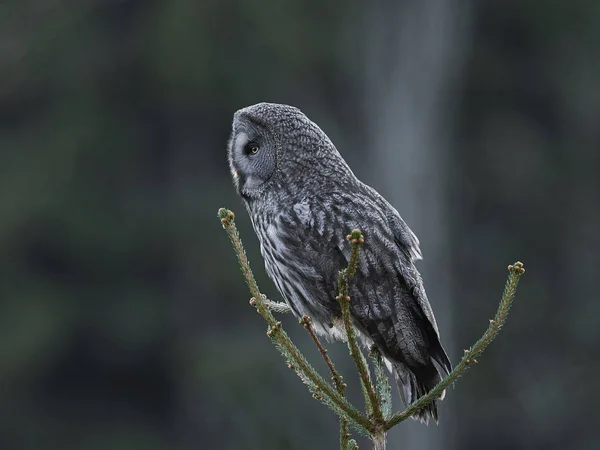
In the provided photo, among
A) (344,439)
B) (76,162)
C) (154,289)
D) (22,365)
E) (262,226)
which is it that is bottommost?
(22,365)

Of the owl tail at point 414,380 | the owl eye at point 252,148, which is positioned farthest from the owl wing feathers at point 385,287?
the owl eye at point 252,148

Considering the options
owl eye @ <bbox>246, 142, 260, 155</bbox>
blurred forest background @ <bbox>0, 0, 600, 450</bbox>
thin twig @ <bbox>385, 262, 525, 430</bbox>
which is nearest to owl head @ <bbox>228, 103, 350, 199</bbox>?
owl eye @ <bbox>246, 142, 260, 155</bbox>

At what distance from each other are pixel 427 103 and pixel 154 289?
513 centimetres

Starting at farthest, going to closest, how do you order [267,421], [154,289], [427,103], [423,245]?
[154,289], [267,421], [427,103], [423,245]

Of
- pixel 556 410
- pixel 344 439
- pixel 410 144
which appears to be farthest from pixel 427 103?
pixel 344 439

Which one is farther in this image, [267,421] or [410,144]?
[267,421]

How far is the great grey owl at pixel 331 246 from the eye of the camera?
3.48 metres

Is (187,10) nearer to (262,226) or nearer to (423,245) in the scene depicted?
(423,245)

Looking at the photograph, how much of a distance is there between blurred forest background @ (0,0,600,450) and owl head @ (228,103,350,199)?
8355 mm

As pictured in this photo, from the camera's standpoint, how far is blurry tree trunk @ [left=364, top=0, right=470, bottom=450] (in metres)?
10.4

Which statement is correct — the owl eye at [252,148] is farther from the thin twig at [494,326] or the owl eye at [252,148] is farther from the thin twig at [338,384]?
the thin twig at [494,326]

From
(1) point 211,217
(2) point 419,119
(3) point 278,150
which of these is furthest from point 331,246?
(1) point 211,217

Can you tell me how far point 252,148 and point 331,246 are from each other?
0.54 metres

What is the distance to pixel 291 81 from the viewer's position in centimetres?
1301
